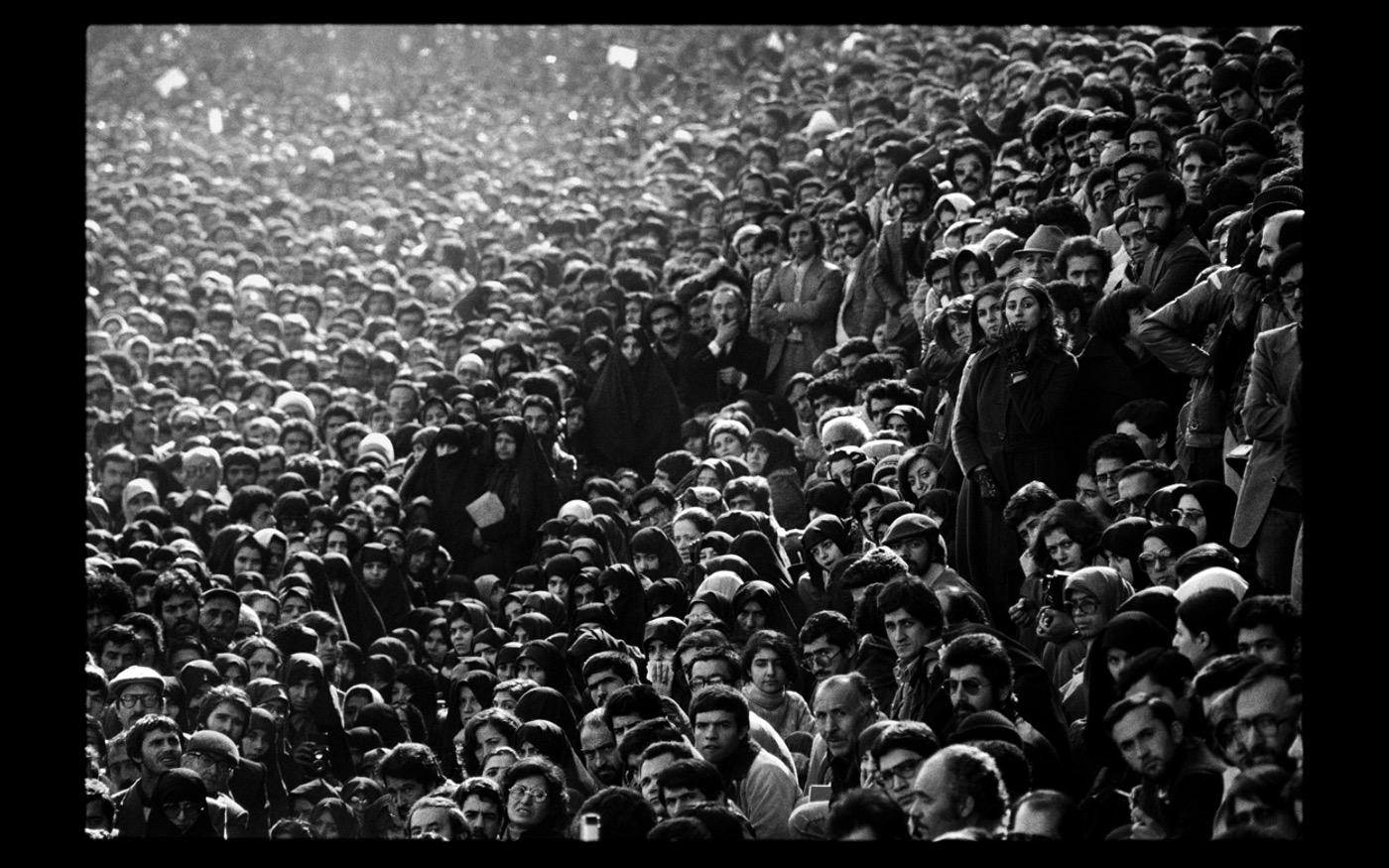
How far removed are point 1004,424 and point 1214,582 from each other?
7.10 feet

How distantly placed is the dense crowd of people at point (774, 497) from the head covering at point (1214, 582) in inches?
1.1

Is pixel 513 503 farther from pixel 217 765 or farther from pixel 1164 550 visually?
pixel 1164 550

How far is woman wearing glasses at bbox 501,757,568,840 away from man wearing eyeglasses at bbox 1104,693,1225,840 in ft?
7.59

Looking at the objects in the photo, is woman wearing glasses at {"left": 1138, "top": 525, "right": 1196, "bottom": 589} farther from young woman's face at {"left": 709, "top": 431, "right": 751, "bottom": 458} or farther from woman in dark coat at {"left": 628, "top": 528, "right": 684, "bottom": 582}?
young woman's face at {"left": 709, "top": 431, "right": 751, "bottom": 458}

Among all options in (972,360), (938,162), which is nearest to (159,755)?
(972,360)

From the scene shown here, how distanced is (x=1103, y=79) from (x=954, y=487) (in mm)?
5360

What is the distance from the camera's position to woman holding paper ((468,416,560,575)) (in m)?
12.0

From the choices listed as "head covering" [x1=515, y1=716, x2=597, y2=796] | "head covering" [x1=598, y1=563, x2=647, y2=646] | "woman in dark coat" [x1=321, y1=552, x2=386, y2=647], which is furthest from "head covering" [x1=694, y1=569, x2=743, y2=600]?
"woman in dark coat" [x1=321, y1=552, x2=386, y2=647]

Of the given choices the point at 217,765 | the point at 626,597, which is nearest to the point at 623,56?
the point at 626,597

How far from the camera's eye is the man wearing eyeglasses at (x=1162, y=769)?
5504mm

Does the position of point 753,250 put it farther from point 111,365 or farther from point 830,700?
point 830,700

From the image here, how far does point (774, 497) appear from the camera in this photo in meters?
11.1

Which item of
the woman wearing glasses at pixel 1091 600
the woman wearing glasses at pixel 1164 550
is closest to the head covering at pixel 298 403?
the woman wearing glasses at pixel 1091 600

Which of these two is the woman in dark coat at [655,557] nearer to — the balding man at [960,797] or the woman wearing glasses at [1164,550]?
the woman wearing glasses at [1164,550]
